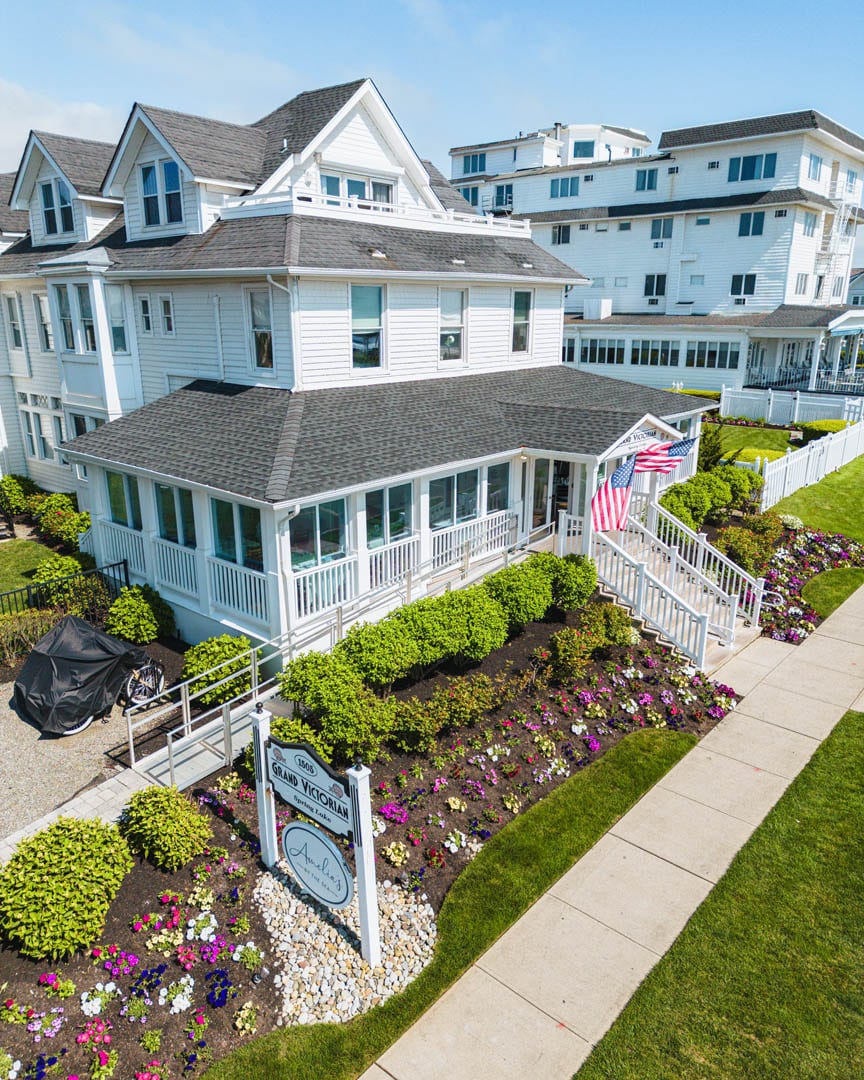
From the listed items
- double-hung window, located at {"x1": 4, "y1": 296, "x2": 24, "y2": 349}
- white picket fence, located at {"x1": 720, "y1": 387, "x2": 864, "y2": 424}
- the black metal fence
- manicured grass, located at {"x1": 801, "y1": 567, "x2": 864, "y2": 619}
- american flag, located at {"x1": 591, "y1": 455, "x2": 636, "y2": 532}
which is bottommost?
manicured grass, located at {"x1": 801, "y1": 567, "x2": 864, "y2": 619}

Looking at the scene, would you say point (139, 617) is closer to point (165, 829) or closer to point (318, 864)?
point (165, 829)

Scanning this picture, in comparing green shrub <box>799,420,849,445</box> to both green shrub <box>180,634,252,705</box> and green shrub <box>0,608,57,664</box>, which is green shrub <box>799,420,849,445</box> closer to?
green shrub <box>180,634,252,705</box>

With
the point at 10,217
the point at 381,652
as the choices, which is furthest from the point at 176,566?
the point at 10,217

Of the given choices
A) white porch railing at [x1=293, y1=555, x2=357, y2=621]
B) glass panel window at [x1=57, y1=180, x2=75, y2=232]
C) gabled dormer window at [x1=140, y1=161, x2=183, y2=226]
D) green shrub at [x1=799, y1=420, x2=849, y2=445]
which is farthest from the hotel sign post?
green shrub at [x1=799, y1=420, x2=849, y2=445]

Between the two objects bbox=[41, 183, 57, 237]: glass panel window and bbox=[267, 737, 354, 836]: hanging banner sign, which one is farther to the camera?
bbox=[41, 183, 57, 237]: glass panel window

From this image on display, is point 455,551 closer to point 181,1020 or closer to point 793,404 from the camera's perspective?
point 181,1020

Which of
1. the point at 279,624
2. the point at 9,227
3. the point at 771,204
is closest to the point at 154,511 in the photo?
the point at 279,624

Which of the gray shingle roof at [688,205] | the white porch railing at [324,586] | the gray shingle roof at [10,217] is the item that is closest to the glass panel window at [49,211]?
the gray shingle roof at [10,217]
